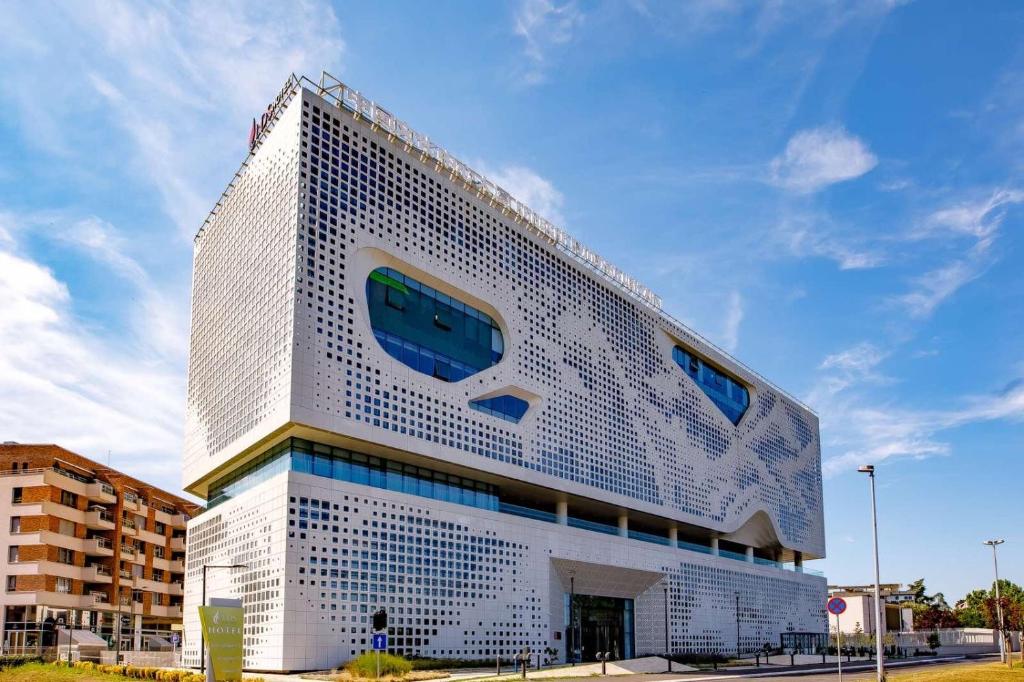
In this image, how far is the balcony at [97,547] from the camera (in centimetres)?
7356

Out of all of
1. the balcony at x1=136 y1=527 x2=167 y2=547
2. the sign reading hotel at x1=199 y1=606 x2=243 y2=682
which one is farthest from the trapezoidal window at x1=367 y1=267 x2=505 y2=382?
the balcony at x1=136 y1=527 x2=167 y2=547

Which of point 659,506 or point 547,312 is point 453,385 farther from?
point 659,506

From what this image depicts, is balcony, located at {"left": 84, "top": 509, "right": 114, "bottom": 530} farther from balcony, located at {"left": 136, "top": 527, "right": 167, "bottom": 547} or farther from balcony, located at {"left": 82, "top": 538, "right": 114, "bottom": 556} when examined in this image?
balcony, located at {"left": 136, "top": 527, "right": 167, "bottom": 547}

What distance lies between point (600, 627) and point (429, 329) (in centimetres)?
2822

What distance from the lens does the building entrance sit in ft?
214

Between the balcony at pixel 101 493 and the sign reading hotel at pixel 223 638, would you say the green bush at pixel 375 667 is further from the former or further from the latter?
the balcony at pixel 101 493

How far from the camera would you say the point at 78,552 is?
7238 centimetres

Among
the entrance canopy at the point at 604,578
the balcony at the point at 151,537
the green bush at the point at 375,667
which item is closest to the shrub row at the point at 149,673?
the green bush at the point at 375,667

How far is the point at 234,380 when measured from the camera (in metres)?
55.3

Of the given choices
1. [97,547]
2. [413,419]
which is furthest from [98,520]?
[413,419]

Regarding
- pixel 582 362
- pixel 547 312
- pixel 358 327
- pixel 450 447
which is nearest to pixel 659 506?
pixel 582 362

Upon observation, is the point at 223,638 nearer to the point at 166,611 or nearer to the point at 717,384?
the point at 166,611

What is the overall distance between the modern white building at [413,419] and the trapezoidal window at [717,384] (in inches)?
338

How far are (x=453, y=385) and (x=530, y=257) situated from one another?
13516 millimetres
